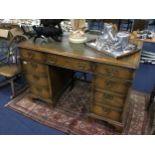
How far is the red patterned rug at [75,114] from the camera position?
1.81 meters

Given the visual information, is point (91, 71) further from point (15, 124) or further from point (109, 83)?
point (15, 124)

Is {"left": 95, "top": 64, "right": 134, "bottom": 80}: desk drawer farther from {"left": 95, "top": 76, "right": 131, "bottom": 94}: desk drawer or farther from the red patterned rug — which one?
the red patterned rug

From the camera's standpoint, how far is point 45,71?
5.90 feet

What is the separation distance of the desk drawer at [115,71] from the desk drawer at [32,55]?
22.4 inches

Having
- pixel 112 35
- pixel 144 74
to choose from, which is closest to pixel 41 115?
pixel 112 35

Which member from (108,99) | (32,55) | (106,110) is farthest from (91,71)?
(32,55)

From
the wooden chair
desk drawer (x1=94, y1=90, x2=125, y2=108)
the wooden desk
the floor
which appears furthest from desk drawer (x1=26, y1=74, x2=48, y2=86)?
desk drawer (x1=94, y1=90, x2=125, y2=108)

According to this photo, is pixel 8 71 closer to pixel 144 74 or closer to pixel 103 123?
pixel 103 123

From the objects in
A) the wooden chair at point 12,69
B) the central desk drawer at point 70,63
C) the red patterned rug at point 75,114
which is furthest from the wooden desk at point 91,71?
the wooden chair at point 12,69

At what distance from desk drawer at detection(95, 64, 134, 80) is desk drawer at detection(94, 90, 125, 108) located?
8.6 inches

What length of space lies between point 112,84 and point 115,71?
0.14 m

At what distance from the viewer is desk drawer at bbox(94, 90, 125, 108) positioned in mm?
1554

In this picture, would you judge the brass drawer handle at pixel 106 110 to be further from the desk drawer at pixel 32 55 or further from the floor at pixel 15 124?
the desk drawer at pixel 32 55

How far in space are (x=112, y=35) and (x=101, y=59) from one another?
28 cm
